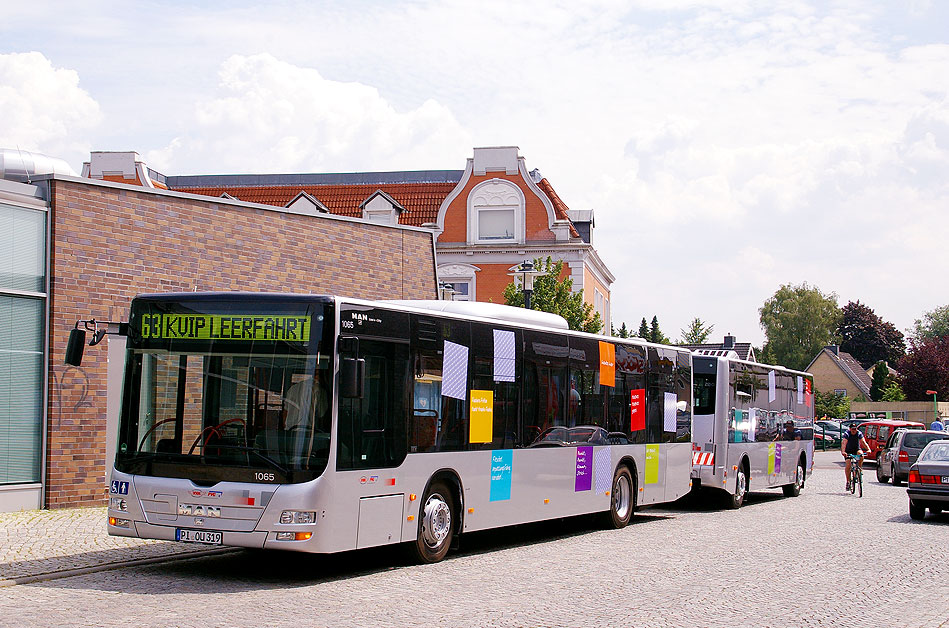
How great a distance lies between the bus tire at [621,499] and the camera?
58.1 ft

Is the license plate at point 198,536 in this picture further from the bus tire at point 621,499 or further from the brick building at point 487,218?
the brick building at point 487,218

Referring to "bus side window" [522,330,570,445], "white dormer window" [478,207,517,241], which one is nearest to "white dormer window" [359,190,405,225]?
"white dormer window" [478,207,517,241]

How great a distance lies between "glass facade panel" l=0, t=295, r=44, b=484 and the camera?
17.2 metres

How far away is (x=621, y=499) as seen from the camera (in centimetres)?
1806

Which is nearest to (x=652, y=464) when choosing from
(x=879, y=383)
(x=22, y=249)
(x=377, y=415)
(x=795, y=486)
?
(x=377, y=415)

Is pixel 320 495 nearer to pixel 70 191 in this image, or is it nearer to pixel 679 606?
pixel 679 606

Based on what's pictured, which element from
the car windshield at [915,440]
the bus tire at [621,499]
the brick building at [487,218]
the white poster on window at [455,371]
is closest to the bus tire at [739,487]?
the bus tire at [621,499]

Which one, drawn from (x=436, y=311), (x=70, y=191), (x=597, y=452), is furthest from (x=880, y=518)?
(x=70, y=191)

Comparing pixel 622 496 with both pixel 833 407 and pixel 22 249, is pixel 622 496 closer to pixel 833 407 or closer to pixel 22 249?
pixel 22 249

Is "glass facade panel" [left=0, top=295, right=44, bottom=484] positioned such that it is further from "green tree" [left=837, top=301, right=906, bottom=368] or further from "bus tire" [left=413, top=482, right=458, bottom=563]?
"green tree" [left=837, top=301, right=906, bottom=368]

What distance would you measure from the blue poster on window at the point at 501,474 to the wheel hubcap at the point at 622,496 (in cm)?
370

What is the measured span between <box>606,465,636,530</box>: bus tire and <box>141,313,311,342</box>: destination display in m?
7.82

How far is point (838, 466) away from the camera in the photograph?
42844 mm

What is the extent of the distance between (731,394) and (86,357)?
11934 mm
